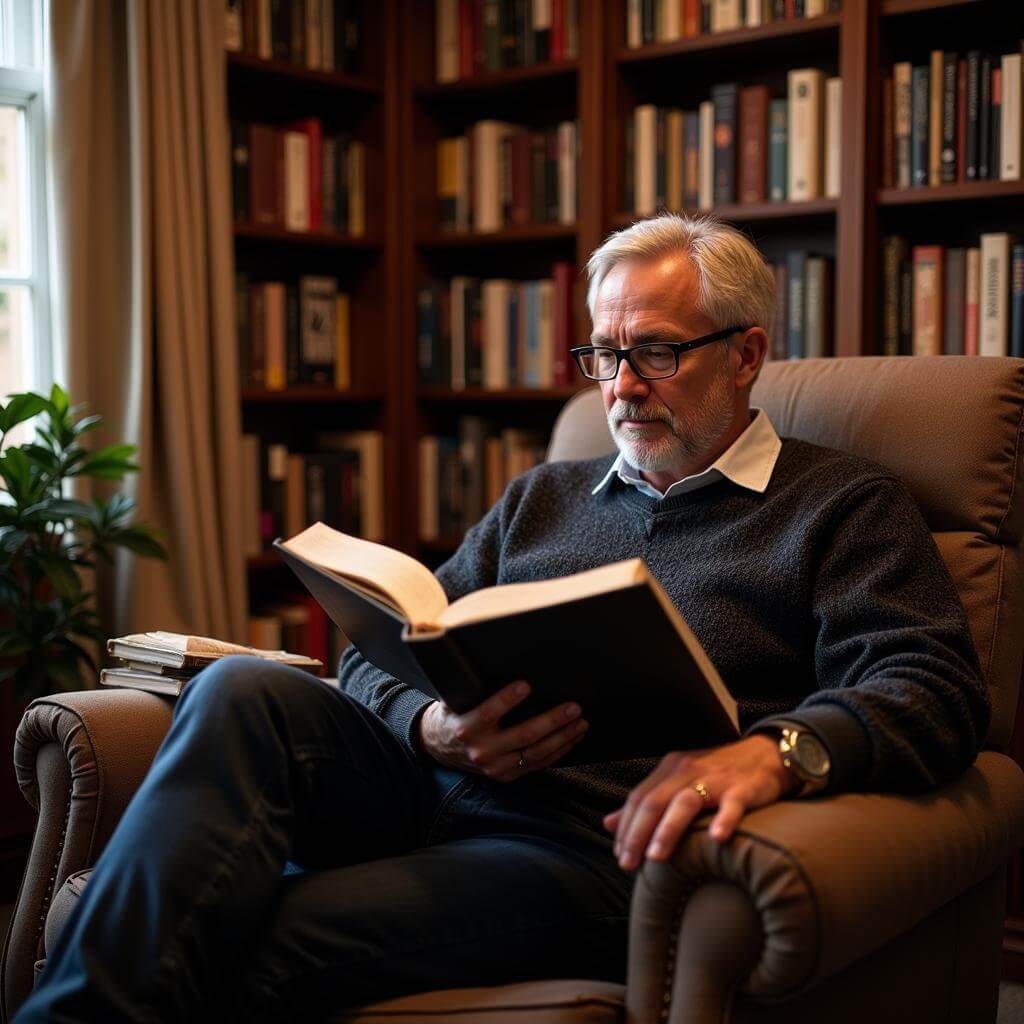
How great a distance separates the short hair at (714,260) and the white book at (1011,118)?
0.88 meters

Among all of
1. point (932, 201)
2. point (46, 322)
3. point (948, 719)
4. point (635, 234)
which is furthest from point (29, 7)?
point (948, 719)

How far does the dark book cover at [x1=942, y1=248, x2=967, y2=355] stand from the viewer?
Result: 2.50 meters

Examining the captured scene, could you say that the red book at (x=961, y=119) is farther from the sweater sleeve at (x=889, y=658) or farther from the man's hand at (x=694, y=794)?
the man's hand at (x=694, y=794)

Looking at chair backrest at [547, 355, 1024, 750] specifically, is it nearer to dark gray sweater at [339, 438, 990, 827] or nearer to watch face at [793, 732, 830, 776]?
dark gray sweater at [339, 438, 990, 827]

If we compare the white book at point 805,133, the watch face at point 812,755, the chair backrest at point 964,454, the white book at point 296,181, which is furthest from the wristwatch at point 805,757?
the white book at point 296,181

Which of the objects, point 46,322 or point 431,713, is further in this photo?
point 46,322

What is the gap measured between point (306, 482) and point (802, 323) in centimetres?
120

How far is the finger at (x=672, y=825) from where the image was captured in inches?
45.6

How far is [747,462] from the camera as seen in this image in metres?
1.70

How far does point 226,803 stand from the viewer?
1276mm

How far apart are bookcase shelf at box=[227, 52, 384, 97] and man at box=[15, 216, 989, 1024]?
4.63 feet

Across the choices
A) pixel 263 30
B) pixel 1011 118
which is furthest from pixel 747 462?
pixel 263 30

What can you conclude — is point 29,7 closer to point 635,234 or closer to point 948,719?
point 635,234

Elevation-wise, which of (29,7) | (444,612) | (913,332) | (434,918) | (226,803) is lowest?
(434,918)
